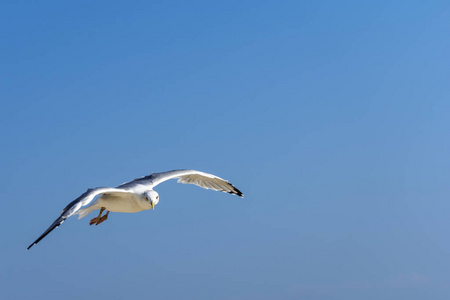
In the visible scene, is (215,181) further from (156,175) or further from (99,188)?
(99,188)

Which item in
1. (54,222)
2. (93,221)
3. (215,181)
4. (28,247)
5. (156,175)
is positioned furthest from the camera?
(215,181)

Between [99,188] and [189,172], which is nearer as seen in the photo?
[99,188]

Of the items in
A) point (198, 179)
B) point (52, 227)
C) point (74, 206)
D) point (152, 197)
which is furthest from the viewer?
point (198, 179)

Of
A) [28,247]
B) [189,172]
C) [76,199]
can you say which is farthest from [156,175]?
[28,247]

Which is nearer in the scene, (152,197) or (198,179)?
(152,197)

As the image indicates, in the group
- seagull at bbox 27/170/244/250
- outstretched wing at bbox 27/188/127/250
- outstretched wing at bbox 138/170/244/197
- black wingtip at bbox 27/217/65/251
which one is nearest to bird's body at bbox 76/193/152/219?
seagull at bbox 27/170/244/250

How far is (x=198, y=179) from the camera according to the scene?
13641 mm

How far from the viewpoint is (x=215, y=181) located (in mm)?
13891

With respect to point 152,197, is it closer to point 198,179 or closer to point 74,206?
point 74,206

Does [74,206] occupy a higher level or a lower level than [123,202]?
lower

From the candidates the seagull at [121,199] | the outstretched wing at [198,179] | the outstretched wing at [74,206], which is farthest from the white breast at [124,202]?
the outstretched wing at [198,179]

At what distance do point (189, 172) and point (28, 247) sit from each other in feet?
16.5

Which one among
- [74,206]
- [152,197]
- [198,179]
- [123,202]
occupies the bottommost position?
[74,206]

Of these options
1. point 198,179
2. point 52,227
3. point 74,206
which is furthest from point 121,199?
point 198,179
